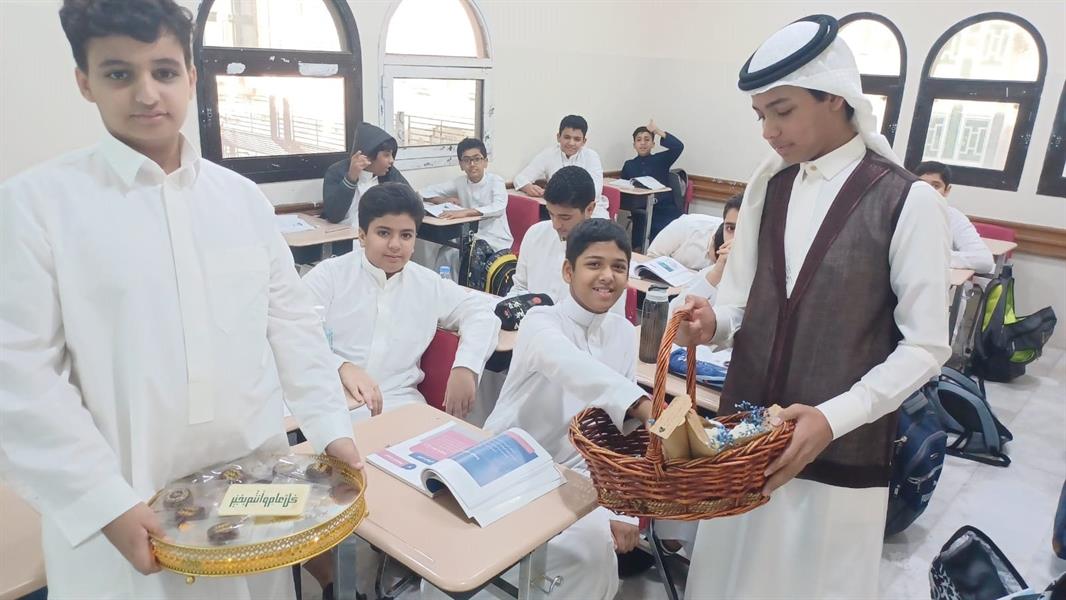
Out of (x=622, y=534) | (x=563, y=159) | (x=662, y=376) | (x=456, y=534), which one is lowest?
(x=622, y=534)

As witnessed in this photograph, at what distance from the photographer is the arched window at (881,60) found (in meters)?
6.01

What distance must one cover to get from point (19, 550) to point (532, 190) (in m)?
4.97

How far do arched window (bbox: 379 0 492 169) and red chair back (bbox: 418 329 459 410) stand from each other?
323cm

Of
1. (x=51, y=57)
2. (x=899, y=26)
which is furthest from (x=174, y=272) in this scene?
(x=899, y=26)

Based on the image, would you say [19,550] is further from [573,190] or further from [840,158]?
[573,190]

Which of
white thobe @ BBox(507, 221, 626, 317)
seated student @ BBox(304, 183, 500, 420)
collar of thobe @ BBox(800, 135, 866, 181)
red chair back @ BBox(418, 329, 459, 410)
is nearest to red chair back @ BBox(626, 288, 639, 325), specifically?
white thobe @ BBox(507, 221, 626, 317)

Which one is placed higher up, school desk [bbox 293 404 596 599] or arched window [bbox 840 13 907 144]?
arched window [bbox 840 13 907 144]

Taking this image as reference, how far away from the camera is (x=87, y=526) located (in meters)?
1.04

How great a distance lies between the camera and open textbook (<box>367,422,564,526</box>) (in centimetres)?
142

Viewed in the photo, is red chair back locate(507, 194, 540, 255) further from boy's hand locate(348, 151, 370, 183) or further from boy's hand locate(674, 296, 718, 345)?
boy's hand locate(674, 296, 718, 345)

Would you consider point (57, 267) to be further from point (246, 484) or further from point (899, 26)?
point (899, 26)

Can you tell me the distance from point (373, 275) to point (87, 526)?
1.54 metres

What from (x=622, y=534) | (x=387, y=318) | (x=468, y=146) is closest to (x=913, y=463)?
(x=622, y=534)

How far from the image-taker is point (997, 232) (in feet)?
17.8
